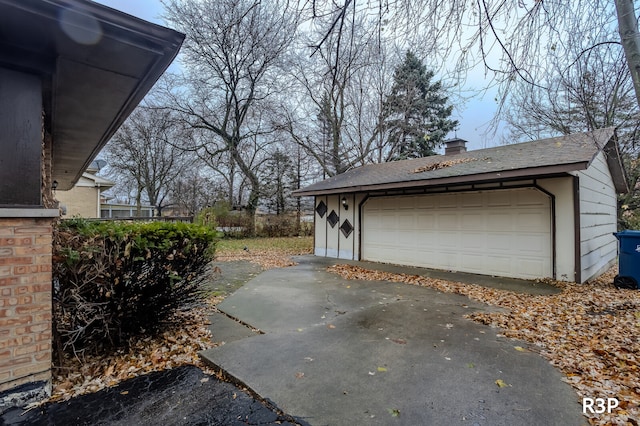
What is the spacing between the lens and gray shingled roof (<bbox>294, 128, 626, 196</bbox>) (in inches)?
238

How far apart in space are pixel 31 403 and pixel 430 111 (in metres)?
20.9

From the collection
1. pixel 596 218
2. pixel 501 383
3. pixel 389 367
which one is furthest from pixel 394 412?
pixel 596 218

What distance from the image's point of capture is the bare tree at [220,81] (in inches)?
561

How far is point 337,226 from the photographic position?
1075cm

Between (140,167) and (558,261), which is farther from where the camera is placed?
(140,167)

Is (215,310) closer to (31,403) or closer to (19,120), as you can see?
(31,403)

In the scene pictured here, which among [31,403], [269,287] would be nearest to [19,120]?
[31,403]

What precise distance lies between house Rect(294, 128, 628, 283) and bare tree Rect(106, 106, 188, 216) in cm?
1295

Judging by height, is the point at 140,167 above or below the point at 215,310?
above

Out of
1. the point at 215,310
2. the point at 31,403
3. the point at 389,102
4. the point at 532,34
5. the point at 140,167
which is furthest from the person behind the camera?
the point at 140,167

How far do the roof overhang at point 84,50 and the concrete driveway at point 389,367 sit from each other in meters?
2.67

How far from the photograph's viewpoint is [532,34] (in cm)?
325

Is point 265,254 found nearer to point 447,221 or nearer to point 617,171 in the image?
point 447,221

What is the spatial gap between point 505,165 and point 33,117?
787 centimetres
